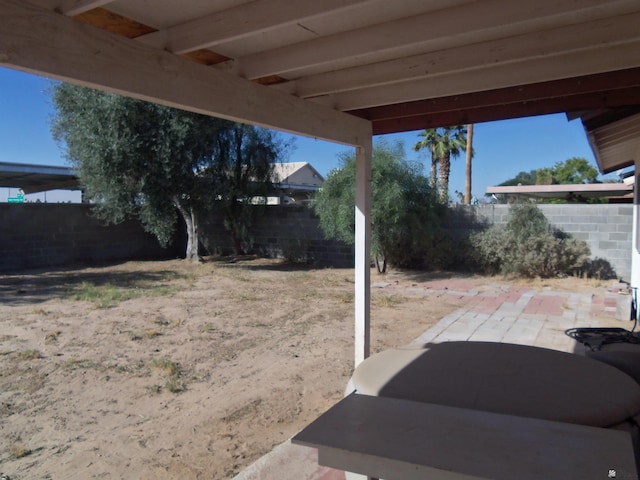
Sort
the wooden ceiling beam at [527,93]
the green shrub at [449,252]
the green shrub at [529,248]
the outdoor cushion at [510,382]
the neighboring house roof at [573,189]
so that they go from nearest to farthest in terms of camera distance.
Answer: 1. the outdoor cushion at [510,382]
2. the wooden ceiling beam at [527,93]
3. the green shrub at [529,248]
4. the green shrub at [449,252]
5. the neighboring house roof at [573,189]

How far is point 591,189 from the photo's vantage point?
1526cm

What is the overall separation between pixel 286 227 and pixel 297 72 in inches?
456

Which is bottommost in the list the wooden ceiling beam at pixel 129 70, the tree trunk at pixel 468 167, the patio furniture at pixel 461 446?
the patio furniture at pixel 461 446

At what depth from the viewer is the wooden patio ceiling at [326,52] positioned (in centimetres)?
202

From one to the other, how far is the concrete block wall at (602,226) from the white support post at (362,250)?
27.0 ft

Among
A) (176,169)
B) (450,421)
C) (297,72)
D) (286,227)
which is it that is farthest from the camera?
(286,227)

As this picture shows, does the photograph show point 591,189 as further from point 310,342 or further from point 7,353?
point 7,353

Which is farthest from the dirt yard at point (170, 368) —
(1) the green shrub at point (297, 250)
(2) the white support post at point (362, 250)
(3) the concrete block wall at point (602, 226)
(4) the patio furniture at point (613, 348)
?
(1) the green shrub at point (297, 250)

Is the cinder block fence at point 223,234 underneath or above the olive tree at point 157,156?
underneath

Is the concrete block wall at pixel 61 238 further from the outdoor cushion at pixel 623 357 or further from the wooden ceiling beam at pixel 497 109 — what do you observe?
the outdoor cushion at pixel 623 357

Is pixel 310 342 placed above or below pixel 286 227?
below

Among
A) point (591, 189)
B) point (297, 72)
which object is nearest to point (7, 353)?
point (297, 72)

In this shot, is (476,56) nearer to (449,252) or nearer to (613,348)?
(613,348)

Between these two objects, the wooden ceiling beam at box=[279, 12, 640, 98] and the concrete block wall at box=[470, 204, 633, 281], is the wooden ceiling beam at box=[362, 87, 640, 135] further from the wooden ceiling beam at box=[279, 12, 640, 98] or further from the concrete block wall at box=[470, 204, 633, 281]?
the concrete block wall at box=[470, 204, 633, 281]
